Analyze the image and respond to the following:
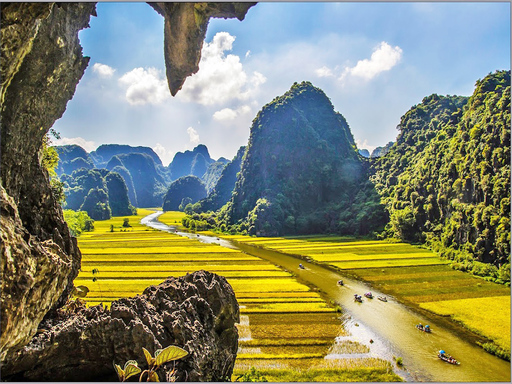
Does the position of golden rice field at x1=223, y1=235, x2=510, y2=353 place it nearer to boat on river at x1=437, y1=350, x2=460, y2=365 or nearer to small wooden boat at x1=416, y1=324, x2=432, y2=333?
small wooden boat at x1=416, y1=324, x2=432, y2=333

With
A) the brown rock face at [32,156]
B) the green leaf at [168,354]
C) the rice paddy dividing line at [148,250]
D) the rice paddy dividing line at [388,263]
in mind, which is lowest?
the rice paddy dividing line at [388,263]

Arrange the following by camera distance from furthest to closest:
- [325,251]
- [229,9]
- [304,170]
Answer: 1. [304,170]
2. [325,251]
3. [229,9]

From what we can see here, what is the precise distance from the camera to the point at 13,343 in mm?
5184

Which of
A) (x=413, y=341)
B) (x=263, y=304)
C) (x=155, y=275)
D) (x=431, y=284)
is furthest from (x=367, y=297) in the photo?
(x=155, y=275)

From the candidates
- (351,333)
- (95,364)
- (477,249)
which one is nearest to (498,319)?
(351,333)

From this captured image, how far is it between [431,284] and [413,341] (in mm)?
14595

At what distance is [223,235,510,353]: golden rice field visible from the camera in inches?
823

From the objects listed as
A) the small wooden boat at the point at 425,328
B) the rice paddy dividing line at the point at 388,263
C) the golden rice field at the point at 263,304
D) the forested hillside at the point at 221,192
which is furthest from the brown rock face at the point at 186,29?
the forested hillside at the point at 221,192

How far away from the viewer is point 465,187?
48.0 meters

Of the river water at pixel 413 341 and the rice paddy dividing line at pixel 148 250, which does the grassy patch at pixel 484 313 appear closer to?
the river water at pixel 413 341

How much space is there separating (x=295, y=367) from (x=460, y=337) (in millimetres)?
11886

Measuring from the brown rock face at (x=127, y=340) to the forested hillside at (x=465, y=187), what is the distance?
37.3m

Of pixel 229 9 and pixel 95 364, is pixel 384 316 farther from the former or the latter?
pixel 229 9

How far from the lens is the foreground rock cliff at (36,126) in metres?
5.17
